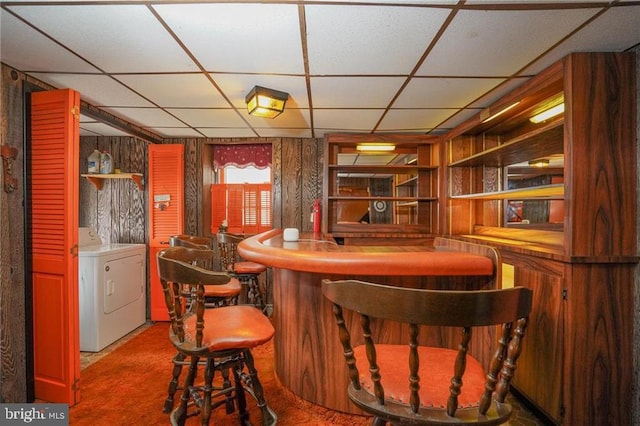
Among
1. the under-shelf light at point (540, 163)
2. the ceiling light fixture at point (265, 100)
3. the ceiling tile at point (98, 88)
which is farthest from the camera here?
the under-shelf light at point (540, 163)

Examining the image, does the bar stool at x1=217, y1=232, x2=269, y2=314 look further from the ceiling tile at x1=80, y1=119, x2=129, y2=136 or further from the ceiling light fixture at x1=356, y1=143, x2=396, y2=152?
the ceiling light fixture at x1=356, y1=143, x2=396, y2=152

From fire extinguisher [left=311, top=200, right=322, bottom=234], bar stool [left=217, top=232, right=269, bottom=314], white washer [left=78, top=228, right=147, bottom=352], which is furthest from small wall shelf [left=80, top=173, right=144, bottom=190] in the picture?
fire extinguisher [left=311, top=200, right=322, bottom=234]

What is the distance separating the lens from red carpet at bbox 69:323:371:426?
180 cm

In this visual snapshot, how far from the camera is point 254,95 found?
2197 mm

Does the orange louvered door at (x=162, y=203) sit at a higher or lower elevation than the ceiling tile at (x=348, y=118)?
lower

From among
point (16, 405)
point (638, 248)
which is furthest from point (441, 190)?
point (16, 405)

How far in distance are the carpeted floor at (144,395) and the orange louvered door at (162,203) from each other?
70cm

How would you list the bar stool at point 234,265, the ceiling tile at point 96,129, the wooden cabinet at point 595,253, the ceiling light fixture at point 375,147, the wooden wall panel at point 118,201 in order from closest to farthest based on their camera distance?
1. the wooden cabinet at point 595,253
2. the bar stool at point 234,265
3. the ceiling tile at point 96,129
4. the wooden wall panel at point 118,201
5. the ceiling light fixture at point 375,147

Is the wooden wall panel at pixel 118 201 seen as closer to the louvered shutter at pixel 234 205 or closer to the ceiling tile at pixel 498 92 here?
the louvered shutter at pixel 234 205

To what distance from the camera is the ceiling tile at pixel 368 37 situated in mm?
1385

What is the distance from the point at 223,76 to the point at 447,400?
2138 mm

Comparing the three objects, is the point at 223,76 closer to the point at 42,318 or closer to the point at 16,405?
the point at 42,318

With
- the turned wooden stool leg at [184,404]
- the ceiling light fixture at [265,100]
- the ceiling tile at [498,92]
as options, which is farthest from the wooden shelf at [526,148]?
the turned wooden stool leg at [184,404]

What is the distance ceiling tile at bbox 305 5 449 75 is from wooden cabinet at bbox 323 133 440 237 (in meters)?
1.67
